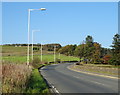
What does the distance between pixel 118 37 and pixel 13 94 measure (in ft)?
269

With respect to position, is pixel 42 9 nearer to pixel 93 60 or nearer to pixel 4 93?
pixel 4 93

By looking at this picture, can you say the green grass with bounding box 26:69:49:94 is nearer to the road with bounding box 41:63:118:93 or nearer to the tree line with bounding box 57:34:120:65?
the road with bounding box 41:63:118:93

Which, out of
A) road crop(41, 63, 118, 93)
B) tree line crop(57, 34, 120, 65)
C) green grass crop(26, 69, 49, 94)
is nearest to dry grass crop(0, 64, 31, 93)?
green grass crop(26, 69, 49, 94)

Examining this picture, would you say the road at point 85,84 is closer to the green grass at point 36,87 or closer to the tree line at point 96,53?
the green grass at point 36,87

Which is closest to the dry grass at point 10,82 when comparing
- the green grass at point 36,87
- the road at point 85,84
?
the green grass at point 36,87

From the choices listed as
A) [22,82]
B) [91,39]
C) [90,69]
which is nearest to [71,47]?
[91,39]

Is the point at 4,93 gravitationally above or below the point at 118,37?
below

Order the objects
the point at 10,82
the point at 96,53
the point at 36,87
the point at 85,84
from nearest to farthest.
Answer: the point at 10,82 → the point at 36,87 → the point at 85,84 → the point at 96,53

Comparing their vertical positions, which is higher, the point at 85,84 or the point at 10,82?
the point at 10,82

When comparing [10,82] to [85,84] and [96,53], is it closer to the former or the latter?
[85,84]

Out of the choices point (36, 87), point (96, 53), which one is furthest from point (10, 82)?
point (96, 53)

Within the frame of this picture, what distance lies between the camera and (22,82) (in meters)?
12.3

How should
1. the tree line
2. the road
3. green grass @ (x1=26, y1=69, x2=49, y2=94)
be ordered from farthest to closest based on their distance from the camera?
1. the tree line
2. the road
3. green grass @ (x1=26, y1=69, x2=49, y2=94)

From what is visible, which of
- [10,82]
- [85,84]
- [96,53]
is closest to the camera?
[10,82]
